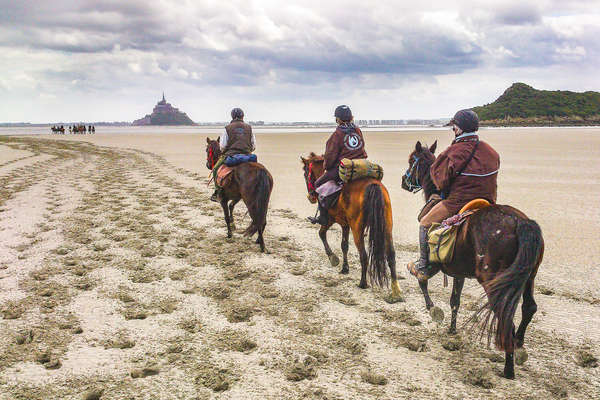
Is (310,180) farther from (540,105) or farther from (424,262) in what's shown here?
(540,105)

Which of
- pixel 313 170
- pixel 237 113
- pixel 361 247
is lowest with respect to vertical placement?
pixel 361 247

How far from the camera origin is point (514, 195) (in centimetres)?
1183

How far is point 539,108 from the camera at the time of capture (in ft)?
295

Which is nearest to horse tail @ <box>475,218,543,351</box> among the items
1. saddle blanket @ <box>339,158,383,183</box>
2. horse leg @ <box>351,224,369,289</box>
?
horse leg @ <box>351,224,369,289</box>

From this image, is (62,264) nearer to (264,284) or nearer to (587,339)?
(264,284)

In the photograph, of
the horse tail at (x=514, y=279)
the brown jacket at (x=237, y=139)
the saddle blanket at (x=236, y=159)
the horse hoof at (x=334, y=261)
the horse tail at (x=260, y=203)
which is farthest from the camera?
the brown jacket at (x=237, y=139)

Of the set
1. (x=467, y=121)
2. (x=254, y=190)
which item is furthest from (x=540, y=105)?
(x=467, y=121)

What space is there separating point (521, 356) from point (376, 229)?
2.13 m

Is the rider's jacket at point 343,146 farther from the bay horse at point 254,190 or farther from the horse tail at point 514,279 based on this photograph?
the horse tail at point 514,279

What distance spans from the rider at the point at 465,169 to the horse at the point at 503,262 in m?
0.31

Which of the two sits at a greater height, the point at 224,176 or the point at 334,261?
the point at 224,176

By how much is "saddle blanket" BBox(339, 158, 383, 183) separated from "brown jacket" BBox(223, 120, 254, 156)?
314 cm

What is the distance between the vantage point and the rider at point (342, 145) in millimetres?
5984

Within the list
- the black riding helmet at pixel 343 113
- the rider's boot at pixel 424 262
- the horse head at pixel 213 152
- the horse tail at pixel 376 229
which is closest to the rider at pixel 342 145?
the black riding helmet at pixel 343 113
